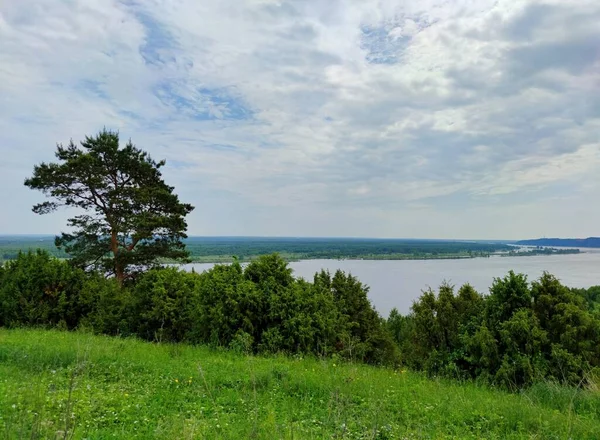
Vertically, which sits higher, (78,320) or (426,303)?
(426,303)

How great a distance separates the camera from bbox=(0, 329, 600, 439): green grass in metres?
3.43

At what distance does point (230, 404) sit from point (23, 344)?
5.08 m

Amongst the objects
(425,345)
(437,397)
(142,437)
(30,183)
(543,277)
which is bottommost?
(425,345)

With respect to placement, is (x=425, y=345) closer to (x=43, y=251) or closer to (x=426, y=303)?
(x=426, y=303)

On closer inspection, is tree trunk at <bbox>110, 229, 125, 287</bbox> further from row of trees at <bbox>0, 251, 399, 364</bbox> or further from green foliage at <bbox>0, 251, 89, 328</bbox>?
green foliage at <bbox>0, 251, 89, 328</bbox>

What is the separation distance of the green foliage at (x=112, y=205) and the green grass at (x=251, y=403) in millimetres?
9972

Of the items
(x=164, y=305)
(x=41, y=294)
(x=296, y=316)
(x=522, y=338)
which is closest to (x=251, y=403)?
(x=296, y=316)

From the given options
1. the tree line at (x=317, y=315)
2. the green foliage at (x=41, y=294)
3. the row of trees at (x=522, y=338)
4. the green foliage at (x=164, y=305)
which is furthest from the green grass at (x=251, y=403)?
the green foliage at (x=41, y=294)

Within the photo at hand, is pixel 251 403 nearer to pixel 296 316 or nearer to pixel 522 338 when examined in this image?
pixel 296 316

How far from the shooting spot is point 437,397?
4805 mm

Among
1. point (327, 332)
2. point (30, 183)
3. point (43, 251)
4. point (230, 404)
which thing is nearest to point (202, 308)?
point (327, 332)

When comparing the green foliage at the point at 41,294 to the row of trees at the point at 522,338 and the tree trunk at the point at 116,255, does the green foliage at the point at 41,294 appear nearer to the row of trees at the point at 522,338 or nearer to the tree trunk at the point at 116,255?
the tree trunk at the point at 116,255

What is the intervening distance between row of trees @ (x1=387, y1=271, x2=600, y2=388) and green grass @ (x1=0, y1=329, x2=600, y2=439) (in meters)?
1.55

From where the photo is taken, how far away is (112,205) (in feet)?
52.4
